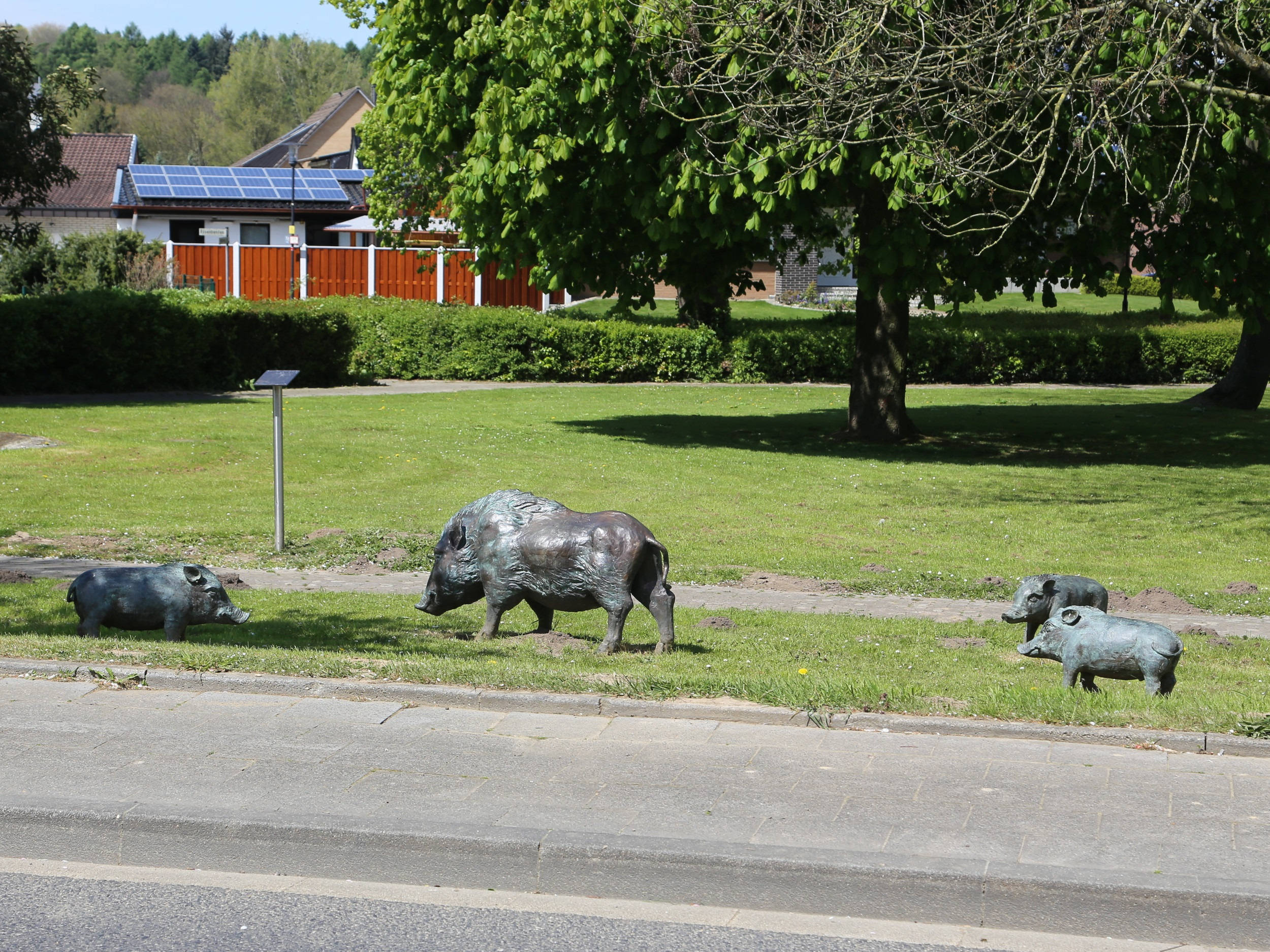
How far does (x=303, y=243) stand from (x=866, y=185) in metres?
43.2

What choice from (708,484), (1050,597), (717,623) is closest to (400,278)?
(708,484)

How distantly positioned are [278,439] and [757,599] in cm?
Result: 494

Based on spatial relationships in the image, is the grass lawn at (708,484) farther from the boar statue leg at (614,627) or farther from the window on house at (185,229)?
the window on house at (185,229)

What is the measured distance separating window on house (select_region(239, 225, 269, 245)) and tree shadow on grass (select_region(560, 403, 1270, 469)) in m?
36.8

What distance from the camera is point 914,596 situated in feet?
38.5

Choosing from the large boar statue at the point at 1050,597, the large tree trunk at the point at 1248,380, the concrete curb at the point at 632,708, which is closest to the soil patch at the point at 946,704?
the concrete curb at the point at 632,708

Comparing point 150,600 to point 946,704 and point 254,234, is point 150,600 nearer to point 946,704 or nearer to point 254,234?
point 946,704

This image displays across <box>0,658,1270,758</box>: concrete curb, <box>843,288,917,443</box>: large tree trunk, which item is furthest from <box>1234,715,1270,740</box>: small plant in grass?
<box>843,288,917,443</box>: large tree trunk

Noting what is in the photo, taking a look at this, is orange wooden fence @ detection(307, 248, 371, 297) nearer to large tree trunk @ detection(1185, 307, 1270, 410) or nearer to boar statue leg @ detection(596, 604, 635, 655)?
large tree trunk @ detection(1185, 307, 1270, 410)

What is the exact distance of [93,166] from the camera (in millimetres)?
68250

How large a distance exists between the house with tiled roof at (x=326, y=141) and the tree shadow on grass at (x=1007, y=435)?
59.0 metres

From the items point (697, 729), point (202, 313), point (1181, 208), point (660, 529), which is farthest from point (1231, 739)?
point (202, 313)

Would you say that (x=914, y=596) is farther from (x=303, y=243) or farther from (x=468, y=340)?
(x=303, y=243)

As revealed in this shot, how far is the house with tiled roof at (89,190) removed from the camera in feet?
205
